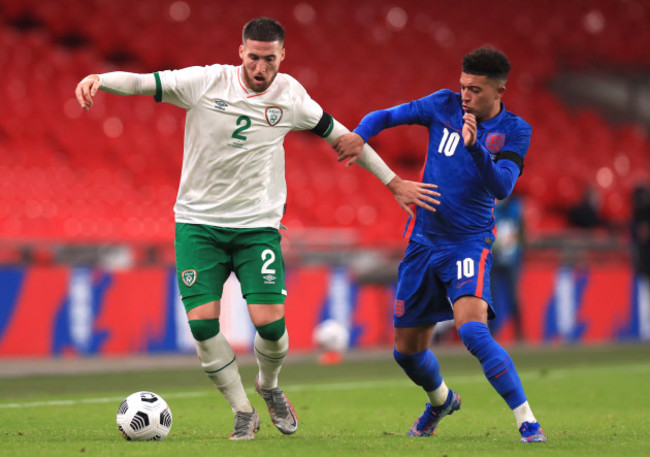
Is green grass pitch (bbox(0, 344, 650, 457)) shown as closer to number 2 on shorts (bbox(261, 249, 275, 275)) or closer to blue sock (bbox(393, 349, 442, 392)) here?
blue sock (bbox(393, 349, 442, 392))

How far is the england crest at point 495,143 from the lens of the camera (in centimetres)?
573

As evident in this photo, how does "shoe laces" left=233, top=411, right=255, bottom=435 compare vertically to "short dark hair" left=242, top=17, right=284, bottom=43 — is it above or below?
below

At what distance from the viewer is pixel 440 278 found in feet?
18.9

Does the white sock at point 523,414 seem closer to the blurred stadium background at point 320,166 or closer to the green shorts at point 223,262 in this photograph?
the green shorts at point 223,262

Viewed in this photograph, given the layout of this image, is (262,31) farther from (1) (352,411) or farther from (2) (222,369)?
(1) (352,411)

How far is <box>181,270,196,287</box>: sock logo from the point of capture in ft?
18.3

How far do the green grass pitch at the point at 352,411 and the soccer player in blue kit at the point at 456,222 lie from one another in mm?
454

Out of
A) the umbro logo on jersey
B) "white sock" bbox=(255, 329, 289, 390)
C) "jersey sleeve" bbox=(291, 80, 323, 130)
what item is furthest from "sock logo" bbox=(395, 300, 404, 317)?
the umbro logo on jersey

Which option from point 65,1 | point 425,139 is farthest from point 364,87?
point 65,1

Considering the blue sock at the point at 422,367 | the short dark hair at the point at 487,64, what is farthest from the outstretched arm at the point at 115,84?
the blue sock at the point at 422,367

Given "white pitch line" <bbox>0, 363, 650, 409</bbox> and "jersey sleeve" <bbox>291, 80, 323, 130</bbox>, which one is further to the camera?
"white pitch line" <bbox>0, 363, 650, 409</bbox>

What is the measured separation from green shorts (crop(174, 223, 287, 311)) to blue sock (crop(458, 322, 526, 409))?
1.05 meters

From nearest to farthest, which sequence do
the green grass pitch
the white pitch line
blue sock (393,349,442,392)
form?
the green grass pitch, blue sock (393,349,442,392), the white pitch line

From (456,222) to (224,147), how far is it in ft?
4.32
